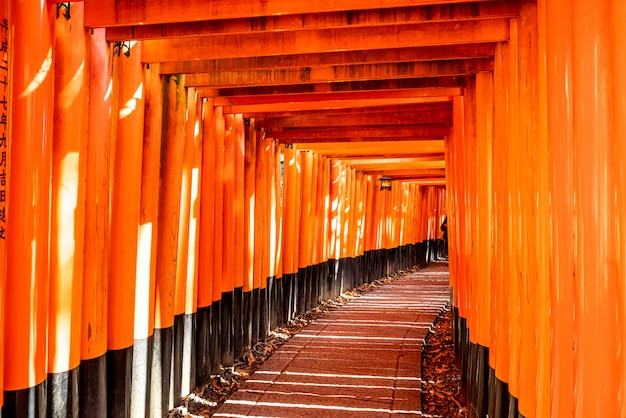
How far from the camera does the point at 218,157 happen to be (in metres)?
6.86

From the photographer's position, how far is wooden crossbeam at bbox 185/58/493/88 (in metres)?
5.12

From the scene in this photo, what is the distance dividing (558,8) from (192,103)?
14.4ft

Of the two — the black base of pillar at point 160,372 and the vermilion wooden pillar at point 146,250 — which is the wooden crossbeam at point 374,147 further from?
the black base of pillar at point 160,372

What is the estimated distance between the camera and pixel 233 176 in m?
7.44

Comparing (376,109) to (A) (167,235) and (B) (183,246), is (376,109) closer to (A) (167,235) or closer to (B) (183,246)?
(B) (183,246)

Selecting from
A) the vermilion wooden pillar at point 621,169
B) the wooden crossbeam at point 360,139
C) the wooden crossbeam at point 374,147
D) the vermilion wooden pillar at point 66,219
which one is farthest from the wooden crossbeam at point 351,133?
the vermilion wooden pillar at point 621,169

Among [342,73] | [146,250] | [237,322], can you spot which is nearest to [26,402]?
[146,250]

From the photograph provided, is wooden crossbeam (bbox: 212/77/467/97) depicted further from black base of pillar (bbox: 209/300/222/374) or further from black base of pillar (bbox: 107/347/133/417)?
black base of pillar (bbox: 107/347/133/417)

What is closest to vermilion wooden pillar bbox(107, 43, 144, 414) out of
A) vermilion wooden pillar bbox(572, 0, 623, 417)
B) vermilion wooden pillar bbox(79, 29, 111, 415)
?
vermilion wooden pillar bbox(79, 29, 111, 415)

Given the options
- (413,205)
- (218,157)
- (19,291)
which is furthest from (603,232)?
(413,205)

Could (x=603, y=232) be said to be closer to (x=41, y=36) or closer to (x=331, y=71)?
(x=41, y=36)

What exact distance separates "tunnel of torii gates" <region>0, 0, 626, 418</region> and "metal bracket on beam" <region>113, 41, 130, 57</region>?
0.02 meters

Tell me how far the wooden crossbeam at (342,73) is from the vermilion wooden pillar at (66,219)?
6.79ft

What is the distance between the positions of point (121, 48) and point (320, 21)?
166cm
